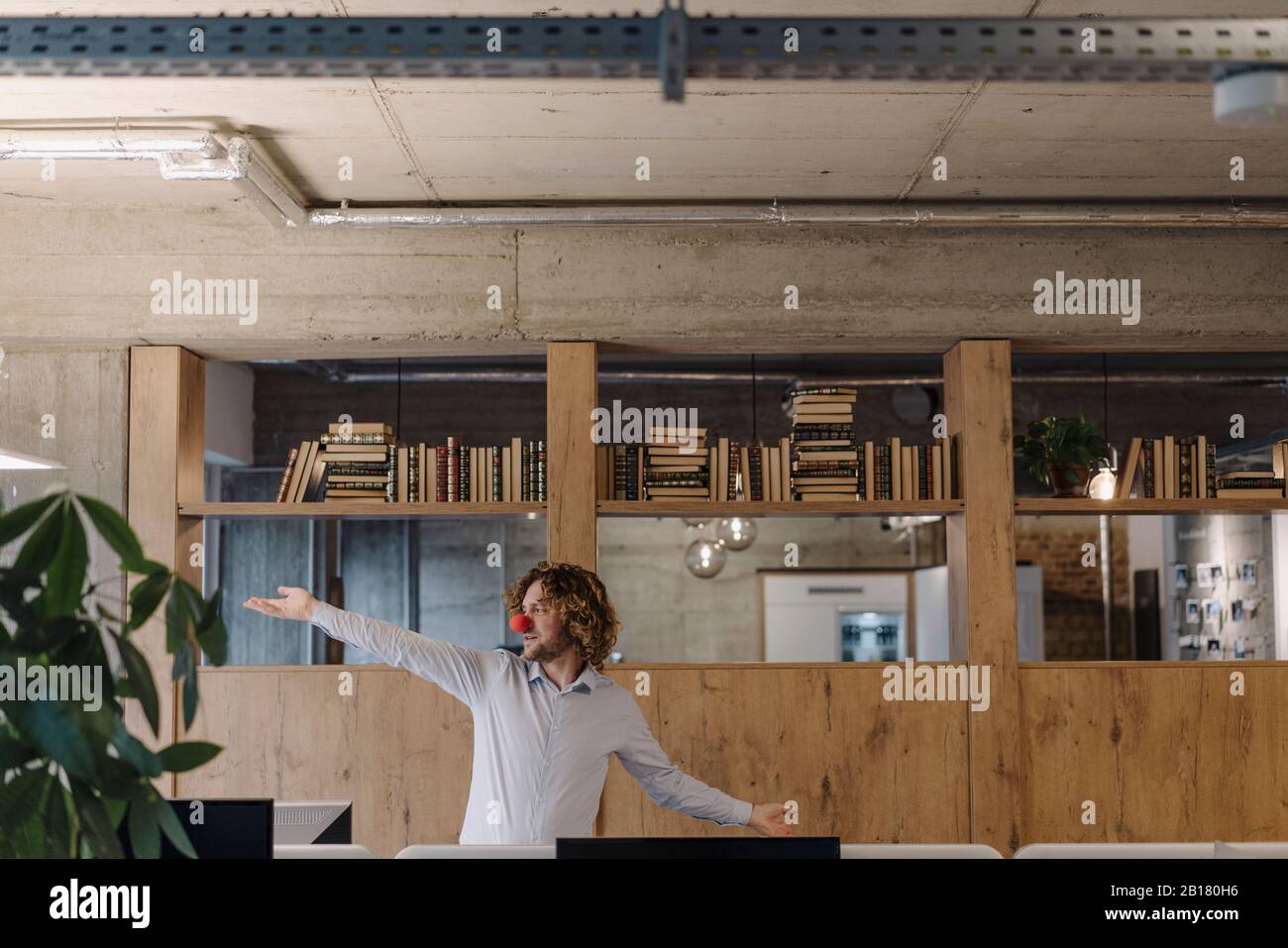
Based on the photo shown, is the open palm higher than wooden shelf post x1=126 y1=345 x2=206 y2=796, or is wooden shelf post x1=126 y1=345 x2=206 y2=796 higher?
wooden shelf post x1=126 y1=345 x2=206 y2=796

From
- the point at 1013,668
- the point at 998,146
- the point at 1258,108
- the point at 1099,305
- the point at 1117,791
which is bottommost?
the point at 1117,791

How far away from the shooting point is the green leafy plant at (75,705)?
4.12 ft

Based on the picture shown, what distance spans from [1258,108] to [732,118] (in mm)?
2249

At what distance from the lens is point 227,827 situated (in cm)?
212

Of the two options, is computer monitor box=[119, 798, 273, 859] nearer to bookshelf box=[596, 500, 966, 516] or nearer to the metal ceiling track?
the metal ceiling track

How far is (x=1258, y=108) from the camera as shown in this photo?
2156 mm

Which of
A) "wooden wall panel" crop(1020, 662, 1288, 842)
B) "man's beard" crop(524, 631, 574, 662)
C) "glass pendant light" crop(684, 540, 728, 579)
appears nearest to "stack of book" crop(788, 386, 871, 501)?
"wooden wall panel" crop(1020, 662, 1288, 842)

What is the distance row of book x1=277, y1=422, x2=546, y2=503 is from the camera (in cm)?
529

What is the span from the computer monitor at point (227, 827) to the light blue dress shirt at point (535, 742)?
139cm

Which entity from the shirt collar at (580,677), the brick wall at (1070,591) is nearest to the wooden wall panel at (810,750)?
the shirt collar at (580,677)

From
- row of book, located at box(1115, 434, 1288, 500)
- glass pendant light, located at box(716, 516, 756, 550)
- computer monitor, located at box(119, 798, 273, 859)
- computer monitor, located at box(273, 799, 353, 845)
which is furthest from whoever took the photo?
glass pendant light, located at box(716, 516, 756, 550)

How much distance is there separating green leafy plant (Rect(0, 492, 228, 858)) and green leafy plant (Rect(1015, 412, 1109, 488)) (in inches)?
181

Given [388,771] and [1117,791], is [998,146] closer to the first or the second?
[1117,791]

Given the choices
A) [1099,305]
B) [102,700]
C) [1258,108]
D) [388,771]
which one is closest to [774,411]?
[1099,305]
